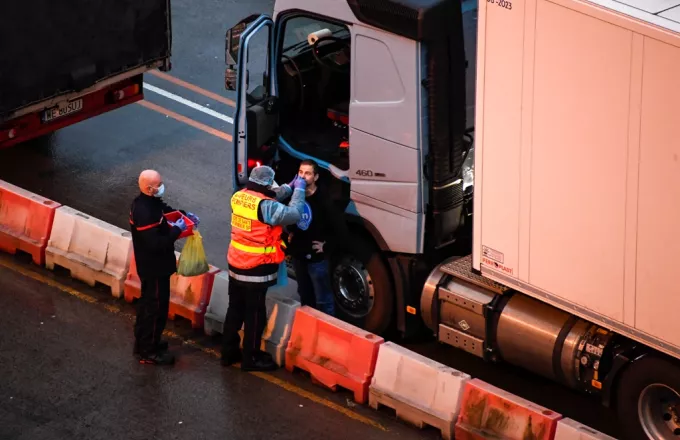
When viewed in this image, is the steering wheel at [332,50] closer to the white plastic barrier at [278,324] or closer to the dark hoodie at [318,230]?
the dark hoodie at [318,230]

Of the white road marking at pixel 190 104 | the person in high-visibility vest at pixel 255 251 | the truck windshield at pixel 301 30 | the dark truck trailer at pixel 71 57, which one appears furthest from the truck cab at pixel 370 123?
the white road marking at pixel 190 104

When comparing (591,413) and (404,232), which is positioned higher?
(404,232)

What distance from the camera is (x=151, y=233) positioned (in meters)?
11.3

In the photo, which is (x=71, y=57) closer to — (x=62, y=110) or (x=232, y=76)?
(x=62, y=110)

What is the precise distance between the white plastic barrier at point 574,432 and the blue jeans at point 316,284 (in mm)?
2851

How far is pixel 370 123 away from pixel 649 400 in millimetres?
3173

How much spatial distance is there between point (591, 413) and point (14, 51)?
6.92 m

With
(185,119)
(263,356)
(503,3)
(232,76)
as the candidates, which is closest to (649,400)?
(503,3)

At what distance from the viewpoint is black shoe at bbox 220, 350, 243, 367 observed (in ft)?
38.7

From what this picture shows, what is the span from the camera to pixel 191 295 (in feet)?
40.8

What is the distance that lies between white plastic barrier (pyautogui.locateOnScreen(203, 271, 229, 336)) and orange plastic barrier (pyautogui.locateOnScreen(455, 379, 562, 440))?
8.63 feet

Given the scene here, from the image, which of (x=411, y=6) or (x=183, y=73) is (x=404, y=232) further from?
(x=183, y=73)

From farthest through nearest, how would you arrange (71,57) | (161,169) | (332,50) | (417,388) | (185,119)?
(185,119) < (161,169) < (71,57) < (332,50) < (417,388)

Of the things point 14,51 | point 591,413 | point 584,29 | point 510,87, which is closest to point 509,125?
point 510,87
